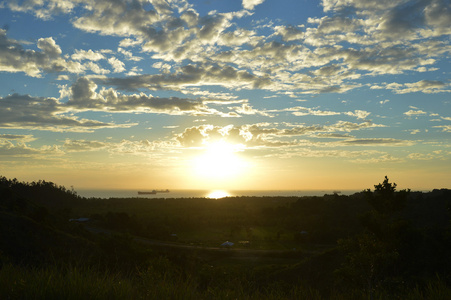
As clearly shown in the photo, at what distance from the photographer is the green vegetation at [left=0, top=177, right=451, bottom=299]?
19.6ft

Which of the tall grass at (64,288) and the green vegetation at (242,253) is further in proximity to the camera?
the green vegetation at (242,253)

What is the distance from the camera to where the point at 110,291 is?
18.2 feet

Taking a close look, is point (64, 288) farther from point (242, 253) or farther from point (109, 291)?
point (242, 253)

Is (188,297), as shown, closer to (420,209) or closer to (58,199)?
(420,209)

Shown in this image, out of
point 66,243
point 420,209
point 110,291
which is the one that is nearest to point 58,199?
point 66,243

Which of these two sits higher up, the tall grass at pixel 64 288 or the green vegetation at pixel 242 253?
the tall grass at pixel 64 288

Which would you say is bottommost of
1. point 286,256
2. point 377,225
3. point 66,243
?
point 286,256

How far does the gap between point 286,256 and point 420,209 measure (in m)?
32.0

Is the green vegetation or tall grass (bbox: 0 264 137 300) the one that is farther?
the green vegetation

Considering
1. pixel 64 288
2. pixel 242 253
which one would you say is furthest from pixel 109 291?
pixel 242 253

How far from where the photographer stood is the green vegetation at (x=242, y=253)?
5973 mm

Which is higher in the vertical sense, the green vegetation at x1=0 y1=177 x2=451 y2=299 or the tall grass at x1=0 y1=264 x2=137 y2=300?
the tall grass at x1=0 y1=264 x2=137 y2=300

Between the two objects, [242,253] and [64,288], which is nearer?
[64,288]

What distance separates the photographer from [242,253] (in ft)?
205
